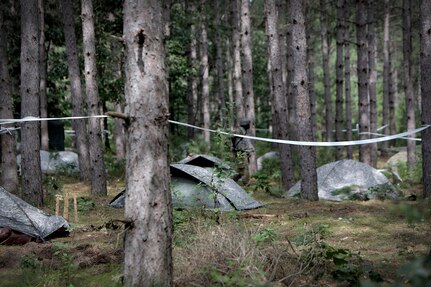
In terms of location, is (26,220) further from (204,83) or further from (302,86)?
(204,83)

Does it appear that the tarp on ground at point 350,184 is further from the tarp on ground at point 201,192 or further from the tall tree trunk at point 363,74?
the tall tree trunk at point 363,74

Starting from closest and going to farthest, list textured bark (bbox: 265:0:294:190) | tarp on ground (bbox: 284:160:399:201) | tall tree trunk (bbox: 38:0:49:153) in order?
tarp on ground (bbox: 284:160:399:201) → textured bark (bbox: 265:0:294:190) → tall tree trunk (bbox: 38:0:49:153)

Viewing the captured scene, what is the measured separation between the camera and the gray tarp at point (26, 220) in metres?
6.69

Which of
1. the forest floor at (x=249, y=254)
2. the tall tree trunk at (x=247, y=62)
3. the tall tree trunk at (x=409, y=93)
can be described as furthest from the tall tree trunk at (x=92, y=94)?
the tall tree trunk at (x=409, y=93)

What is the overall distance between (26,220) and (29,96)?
2.89m

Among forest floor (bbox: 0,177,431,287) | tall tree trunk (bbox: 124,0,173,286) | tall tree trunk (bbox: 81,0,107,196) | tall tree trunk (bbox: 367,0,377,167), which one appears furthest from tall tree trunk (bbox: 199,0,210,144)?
tall tree trunk (bbox: 124,0,173,286)

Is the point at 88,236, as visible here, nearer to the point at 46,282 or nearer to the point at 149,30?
the point at 46,282

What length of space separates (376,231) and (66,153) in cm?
1220

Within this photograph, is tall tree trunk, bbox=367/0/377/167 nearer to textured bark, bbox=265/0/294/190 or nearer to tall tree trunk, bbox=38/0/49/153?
textured bark, bbox=265/0/294/190

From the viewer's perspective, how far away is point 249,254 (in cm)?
438

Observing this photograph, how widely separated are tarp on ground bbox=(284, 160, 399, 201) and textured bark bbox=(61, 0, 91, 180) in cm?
587

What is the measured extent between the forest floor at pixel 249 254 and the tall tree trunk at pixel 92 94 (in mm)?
3612

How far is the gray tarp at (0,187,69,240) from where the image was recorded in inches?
263

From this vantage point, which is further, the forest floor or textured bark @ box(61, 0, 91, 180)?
textured bark @ box(61, 0, 91, 180)
